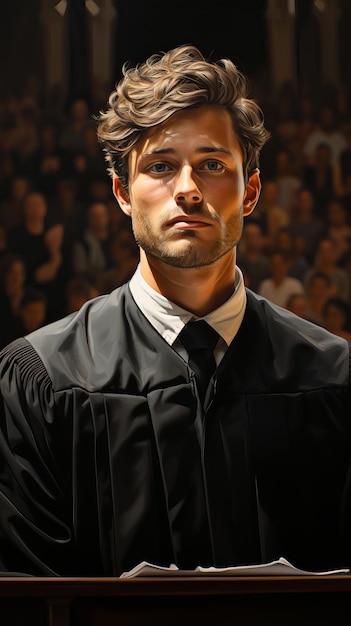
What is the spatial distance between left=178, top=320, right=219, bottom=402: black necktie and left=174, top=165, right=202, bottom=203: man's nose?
513mm

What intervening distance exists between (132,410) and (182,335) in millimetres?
384

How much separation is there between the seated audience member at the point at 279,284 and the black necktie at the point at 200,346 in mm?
341

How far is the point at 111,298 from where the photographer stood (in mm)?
4293

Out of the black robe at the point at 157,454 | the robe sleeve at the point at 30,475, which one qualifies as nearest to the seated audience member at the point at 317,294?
the black robe at the point at 157,454

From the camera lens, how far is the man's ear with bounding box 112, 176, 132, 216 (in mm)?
4289

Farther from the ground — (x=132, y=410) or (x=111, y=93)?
(x=111, y=93)

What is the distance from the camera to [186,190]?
13.5ft

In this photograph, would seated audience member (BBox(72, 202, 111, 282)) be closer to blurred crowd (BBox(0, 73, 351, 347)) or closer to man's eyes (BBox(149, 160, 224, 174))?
blurred crowd (BBox(0, 73, 351, 347))

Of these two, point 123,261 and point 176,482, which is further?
point 123,261

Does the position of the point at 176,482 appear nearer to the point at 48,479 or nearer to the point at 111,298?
the point at 48,479

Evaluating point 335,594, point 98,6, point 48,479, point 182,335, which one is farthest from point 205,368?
point 98,6

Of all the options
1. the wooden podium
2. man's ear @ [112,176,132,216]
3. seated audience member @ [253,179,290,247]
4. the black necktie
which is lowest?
the wooden podium

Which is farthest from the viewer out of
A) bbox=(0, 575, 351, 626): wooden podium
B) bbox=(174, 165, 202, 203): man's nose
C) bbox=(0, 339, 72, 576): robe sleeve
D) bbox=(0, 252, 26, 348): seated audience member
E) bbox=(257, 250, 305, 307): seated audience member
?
bbox=(257, 250, 305, 307): seated audience member

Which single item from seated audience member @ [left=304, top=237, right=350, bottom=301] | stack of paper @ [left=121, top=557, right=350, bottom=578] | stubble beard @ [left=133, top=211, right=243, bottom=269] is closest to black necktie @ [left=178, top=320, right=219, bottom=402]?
stubble beard @ [left=133, top=211, right=243, bottom=269]
